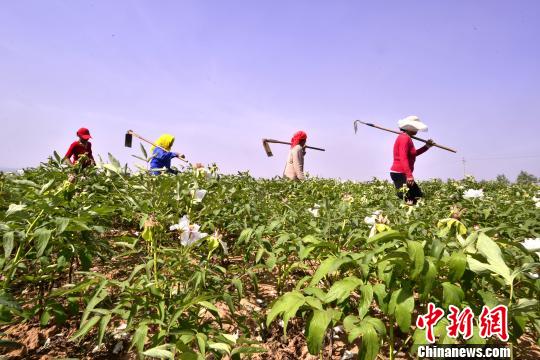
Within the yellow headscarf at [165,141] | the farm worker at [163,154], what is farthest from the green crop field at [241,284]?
the yellow headscarf at [165,141]

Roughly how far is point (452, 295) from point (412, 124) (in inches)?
212

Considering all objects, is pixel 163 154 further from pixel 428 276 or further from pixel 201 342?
pixel 428 276

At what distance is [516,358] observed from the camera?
1.76m

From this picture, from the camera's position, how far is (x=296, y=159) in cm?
847

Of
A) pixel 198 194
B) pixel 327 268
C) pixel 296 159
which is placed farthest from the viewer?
pixel 296 159

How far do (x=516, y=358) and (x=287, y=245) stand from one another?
1344 mm

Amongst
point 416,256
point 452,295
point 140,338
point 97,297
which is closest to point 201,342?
point 140,338

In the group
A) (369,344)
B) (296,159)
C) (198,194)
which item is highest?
(296,159)

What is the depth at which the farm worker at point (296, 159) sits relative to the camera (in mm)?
8461

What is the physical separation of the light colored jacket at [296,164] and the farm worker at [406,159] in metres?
2.84

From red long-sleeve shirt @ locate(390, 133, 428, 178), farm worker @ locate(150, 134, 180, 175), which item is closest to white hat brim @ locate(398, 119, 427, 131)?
red long-sleeve shirt @ locate(390, 133, 428, 178)

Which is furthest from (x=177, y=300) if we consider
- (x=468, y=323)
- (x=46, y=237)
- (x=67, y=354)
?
(x=468, y=323)

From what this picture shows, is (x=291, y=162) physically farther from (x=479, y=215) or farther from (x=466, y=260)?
(x=466, y=260)

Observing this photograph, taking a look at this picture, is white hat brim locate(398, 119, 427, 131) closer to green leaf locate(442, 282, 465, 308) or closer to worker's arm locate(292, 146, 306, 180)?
worker's arm locate(292, 146, 306, 180)
